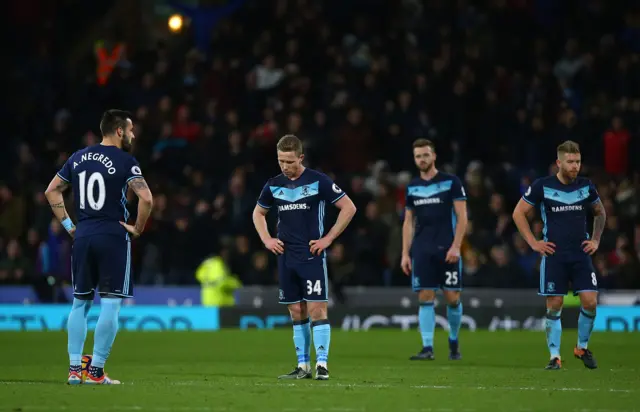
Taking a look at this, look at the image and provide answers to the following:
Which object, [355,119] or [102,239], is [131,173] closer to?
[102,239]

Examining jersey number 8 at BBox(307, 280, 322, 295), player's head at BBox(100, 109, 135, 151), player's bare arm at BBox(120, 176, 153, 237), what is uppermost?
player's head at BBox(100, 109, 135, 151)

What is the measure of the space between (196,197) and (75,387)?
44.2ft

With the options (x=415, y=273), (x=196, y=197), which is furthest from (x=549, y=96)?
(x=415, y=273)

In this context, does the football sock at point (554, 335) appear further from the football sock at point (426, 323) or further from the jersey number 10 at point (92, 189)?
the jersey number 10 at point (92, 189)

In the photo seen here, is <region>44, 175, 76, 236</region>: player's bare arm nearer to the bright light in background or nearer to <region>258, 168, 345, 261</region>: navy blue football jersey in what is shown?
<region>258, 168, 345, 261</region>: navy blue football jersey

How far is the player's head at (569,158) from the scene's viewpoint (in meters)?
13.5

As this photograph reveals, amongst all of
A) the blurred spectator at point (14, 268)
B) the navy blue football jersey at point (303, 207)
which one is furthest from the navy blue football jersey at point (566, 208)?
the blurred spectator at point (14, 268)

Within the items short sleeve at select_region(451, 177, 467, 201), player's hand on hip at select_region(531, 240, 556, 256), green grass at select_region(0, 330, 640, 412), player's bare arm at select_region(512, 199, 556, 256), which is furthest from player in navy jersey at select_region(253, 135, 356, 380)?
short sleeve at select_region(451, 177, 467, 201)

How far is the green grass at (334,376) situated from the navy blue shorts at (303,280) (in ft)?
2.63

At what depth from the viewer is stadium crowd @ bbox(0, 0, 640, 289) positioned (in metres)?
23.1

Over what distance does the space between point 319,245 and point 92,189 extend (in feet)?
7.08

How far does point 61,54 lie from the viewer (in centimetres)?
2906

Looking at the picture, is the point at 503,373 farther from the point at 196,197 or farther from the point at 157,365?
the point at 196,197

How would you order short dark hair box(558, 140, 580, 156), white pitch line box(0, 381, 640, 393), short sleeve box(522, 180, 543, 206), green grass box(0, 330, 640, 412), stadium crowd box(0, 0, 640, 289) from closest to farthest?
green grass box(0, 330, 640, 412) → white pitch line box(0, 381, 640, 393) → short dark hair box(558, 140, 580, 156) → short sleeve box(522, 180, 543, 206) → stadium crowd box(0, 0, 640, 289)
